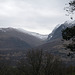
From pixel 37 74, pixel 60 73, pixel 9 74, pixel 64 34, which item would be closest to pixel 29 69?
pixel 37 74

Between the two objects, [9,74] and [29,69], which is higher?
[29,69]

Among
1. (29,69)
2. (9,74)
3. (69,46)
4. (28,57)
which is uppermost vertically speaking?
(69,46)

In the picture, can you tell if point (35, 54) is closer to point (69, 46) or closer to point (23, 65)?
point (23, 65)

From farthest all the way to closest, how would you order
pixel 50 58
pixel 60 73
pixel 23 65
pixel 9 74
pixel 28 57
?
1. pixel 9 74
2. pixel 60 73
3. pixel 23 65
4. pixel 50 58
5. pixel 28 57

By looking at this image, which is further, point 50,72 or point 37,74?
point 50,72

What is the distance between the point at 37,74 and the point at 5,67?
32.0 meters

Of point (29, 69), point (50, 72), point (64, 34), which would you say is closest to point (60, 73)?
point (50, 72)

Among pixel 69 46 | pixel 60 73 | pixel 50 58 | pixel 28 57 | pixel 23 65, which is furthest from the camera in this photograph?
pixel 60 73

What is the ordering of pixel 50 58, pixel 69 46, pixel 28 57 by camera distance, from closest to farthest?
1. pixel 69 46
2. pixel 28 57
3. pixel 50 58

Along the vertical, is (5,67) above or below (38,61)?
below

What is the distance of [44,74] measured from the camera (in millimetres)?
49125

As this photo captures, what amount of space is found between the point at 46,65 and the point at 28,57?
585 centimetres

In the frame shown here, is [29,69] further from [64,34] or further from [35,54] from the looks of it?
[64,34]

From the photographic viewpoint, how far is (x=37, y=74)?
4412 centimetres
